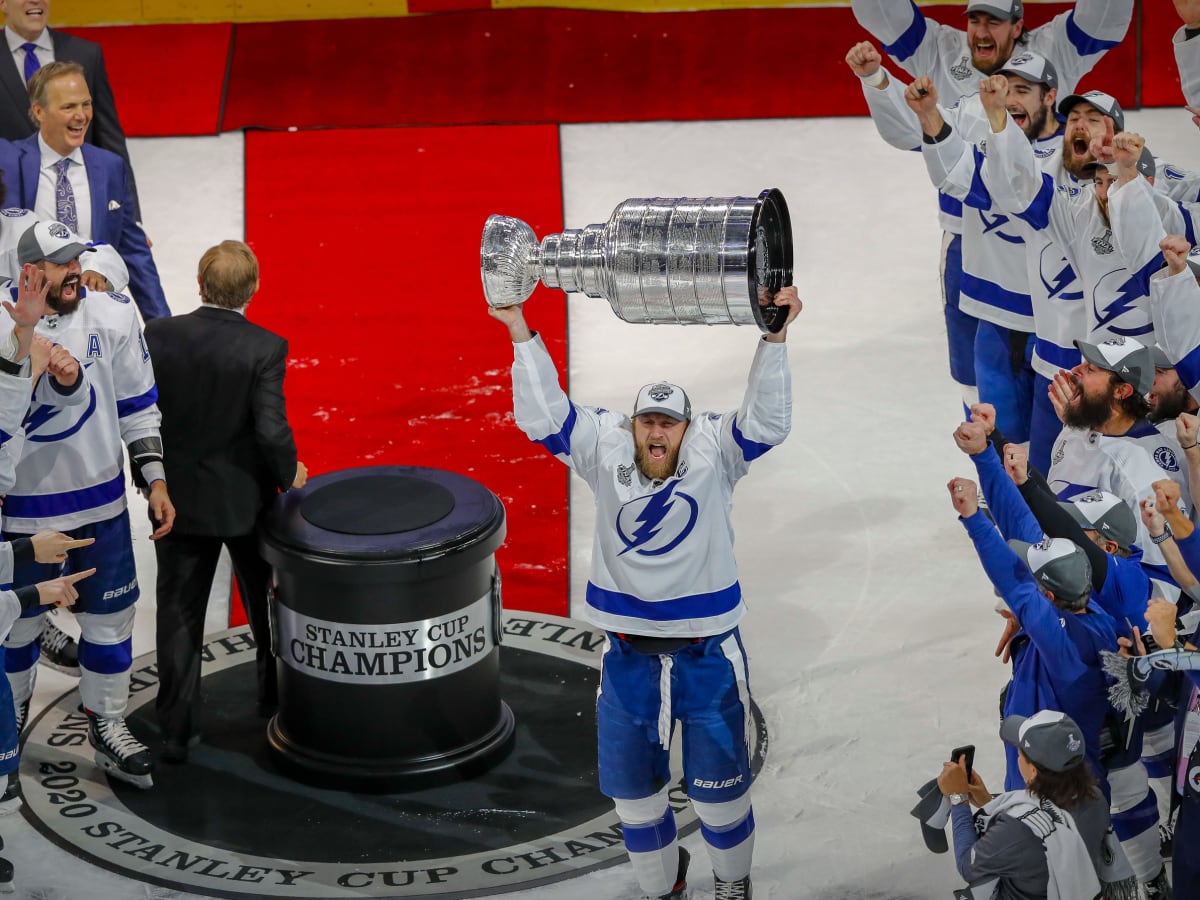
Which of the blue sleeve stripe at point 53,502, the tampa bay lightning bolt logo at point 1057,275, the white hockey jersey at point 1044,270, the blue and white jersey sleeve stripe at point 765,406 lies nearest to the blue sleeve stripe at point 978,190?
the white hockey jersey at point 1044,270

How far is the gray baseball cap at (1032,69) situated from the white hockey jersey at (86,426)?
364 centimetres

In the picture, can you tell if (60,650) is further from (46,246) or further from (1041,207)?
(1041,207)

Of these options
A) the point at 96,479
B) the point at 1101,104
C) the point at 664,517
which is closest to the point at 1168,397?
the point at 1101,104

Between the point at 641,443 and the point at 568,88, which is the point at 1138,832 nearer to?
the point at 641,443

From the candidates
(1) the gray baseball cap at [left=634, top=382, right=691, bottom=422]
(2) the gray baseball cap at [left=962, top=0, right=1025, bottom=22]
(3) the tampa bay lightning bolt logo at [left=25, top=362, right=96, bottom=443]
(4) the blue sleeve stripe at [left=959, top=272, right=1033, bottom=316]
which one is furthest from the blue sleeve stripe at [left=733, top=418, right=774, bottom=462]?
(2) the gray baseball cap at [left=962, top=0, right=1025, bottom=22]

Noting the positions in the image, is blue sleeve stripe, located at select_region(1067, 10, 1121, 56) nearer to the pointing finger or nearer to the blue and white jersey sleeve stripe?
the blue and white jersey sleeve stripe

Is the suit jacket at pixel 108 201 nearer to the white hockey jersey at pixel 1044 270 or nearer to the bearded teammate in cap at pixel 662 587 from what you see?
the bearded teammate in cap at pixel 662 587

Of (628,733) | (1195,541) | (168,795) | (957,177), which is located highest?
(957,177)

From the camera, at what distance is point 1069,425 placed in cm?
575

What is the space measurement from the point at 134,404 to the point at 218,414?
0.30m

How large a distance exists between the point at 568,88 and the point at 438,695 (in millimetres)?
7312

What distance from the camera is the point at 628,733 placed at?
535 centimetres

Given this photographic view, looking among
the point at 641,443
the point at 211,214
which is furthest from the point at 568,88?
the point at 641,443

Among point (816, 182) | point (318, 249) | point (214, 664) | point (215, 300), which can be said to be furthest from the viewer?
point (816, 182)
